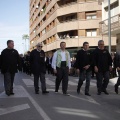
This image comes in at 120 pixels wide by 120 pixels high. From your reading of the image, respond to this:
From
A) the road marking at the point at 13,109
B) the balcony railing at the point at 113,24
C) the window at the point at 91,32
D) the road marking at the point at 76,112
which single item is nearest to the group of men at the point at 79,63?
the road marking at the point at 13,109

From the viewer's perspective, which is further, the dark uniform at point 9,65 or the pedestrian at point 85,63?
the pedestrian at point 85,63

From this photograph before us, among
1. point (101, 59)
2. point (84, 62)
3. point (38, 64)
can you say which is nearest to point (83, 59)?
point (84, 62)

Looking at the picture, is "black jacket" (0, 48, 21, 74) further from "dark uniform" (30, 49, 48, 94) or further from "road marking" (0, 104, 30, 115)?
"road marking" (0, 104, 30, 115)

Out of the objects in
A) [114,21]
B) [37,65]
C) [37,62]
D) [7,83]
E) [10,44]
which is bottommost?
[7,83]

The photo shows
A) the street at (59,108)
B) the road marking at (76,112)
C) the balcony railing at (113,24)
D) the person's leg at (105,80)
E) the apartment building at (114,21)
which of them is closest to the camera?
the street at (59,108)

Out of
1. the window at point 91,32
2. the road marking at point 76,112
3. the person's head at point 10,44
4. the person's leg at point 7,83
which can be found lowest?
the road marking at point 76,112

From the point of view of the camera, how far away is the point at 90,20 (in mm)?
50438

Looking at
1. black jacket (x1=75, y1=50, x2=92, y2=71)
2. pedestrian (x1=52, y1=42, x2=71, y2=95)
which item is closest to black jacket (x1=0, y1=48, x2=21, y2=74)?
pedestrian (x1=52, y1=42, x2=71, y2=95)

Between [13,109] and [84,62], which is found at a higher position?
[84,62]

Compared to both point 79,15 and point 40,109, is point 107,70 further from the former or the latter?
point 79,15

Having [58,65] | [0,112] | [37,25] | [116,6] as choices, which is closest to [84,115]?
[0,112]

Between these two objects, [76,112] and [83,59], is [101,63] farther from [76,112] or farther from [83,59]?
[76,112]

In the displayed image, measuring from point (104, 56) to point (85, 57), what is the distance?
650mm

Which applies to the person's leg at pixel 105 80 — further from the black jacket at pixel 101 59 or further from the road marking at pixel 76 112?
the road marking at pixel 76 112
